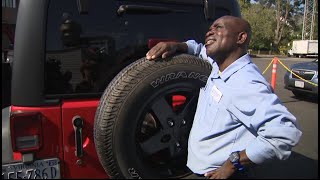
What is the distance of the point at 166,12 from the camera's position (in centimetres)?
302

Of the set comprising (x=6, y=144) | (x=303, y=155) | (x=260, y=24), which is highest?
(x=260, y=24)

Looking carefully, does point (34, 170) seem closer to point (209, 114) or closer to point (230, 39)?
point (209, 114)

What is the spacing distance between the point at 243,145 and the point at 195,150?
308mm

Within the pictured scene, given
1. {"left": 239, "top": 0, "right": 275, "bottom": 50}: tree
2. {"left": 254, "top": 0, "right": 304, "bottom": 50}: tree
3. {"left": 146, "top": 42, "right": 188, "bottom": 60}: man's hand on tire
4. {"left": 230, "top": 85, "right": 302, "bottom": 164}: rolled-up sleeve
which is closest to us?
{"left": 230, "top": 85, "right": 302, "bottom": 164}: rolled-up sleeve

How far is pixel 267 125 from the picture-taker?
1839mm

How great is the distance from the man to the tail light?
1.01 m

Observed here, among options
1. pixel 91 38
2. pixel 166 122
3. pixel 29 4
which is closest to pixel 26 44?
pixel 29 4

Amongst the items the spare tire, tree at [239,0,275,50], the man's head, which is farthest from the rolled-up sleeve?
tree at [239,0,275,50]

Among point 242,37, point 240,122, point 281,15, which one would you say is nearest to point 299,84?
point 242,37

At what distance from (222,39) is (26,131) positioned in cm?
137

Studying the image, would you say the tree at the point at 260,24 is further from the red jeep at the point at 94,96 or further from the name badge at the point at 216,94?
the name badge at the point at 216,94

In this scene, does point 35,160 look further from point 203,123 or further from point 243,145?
point 243,145

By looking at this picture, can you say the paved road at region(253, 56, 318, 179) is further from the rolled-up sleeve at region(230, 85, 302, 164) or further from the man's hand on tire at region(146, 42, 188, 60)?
the man's hand on tire at region(146, 42, 188, 60)

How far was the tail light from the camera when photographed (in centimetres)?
244
